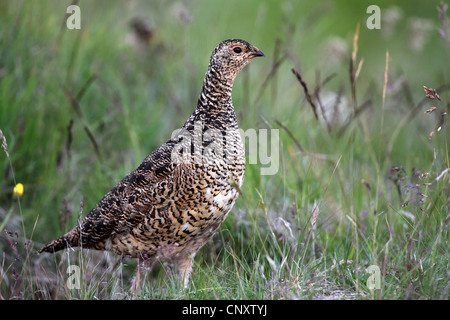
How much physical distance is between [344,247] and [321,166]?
4.04 feet

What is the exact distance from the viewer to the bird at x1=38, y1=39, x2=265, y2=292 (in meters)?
3.49

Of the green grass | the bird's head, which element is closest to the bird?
the bird's head

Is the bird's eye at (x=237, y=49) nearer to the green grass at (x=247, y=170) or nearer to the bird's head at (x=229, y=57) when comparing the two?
the bird's head at (x=229, y=57)

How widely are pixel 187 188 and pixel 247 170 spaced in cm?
104

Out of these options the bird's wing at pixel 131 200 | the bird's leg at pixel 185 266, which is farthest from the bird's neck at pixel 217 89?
the bird's leg at pixel 185 266

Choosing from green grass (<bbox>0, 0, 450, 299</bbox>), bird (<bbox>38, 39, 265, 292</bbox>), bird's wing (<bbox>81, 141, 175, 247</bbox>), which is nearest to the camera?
green grass (<bbox>0, 0, 450, 299</bbox>)

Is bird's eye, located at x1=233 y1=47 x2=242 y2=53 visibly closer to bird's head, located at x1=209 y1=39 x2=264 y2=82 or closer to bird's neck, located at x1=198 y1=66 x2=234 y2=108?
bird's head, located at x1=209 y1=39 x2=264 y2=82

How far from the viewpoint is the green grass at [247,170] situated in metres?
3.17

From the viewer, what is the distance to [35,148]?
5.17 meters

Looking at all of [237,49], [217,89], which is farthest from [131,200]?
[237,49]

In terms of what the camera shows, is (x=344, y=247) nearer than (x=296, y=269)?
No

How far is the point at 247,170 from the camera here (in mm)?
4441
